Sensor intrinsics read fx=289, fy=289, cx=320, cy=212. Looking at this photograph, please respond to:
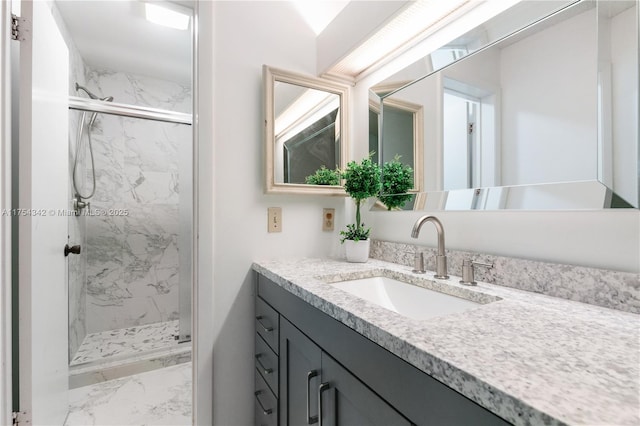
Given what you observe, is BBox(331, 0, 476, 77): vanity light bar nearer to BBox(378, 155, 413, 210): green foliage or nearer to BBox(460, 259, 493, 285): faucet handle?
Answer: BBox(378, 155, 413, 210): green foliage

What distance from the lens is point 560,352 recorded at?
470mm

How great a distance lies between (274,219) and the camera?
1406mm

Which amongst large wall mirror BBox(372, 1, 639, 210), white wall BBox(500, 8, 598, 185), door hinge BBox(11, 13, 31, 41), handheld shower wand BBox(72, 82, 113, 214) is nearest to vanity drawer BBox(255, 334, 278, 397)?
large wall mirror BBox(372, 1, 639, 210)

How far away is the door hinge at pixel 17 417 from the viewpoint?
3.51 feet

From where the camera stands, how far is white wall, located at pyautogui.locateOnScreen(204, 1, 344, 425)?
1279 mm

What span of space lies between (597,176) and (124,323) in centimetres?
314

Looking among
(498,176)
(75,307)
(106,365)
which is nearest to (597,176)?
(498,176)

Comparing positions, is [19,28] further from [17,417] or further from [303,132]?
[17,417]

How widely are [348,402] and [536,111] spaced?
3.09ft

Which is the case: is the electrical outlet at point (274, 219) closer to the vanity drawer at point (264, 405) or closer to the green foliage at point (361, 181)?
the green foliage at point (361, 181)

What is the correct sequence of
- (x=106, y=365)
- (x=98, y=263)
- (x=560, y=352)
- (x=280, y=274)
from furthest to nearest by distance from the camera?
(x=98, y=263) → (x=106, y=365) → (x=280, y=274) → (x=560, y=352)

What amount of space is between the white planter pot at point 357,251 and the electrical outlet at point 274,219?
35 centimetres

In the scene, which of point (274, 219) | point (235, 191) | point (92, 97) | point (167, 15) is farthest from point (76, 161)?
point (274, 219)

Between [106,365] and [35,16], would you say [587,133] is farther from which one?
[106,365]
